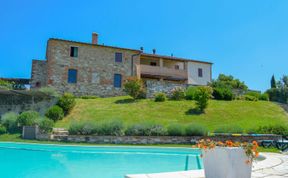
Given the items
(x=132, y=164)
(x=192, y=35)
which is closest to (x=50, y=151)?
(x=132, y=164)

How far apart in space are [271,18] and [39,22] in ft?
59.6

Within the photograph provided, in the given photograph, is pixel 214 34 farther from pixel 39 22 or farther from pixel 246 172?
pixel 246 172

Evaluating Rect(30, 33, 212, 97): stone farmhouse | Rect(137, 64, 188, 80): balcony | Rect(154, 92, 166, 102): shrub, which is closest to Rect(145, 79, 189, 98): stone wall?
Rect(30, 33, 212, 97): stone farmhouse

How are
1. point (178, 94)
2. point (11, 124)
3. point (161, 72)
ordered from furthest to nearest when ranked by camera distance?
point (161, 72) → point (178, 94) → point (11, 124)

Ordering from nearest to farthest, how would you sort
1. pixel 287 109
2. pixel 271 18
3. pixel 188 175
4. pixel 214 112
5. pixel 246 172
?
pixel 246 172, pixel 188 175, pixel 271 18, pixel 214 112, pixel 287 109

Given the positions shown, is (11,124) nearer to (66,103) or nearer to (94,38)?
(66,103)

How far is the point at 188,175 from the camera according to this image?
4961 mm

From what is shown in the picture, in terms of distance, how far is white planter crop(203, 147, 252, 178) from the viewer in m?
4.06

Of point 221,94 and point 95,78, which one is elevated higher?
point 95,78

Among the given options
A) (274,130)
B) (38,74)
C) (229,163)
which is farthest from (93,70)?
(229,163)

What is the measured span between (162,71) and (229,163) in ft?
85.4

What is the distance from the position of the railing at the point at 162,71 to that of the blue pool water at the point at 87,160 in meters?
17.9

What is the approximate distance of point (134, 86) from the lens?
21812 millimetres

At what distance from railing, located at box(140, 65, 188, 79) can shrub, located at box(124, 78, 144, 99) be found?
22.5 ft
